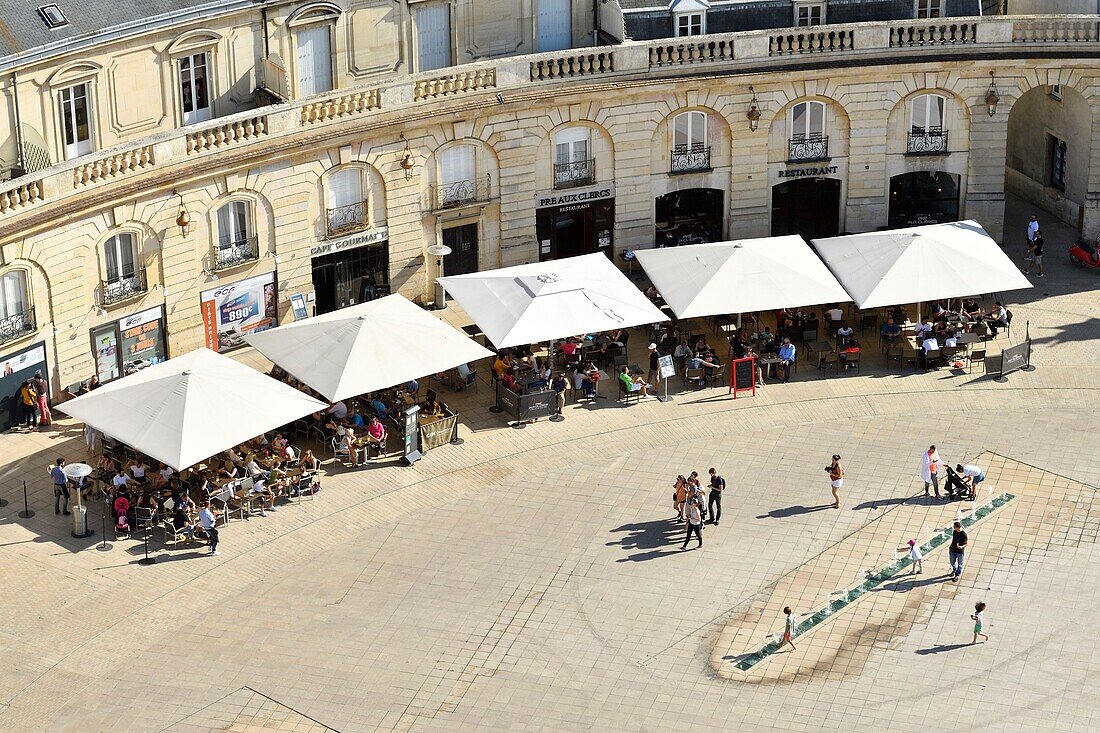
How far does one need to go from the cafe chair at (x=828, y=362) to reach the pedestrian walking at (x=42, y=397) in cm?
2158

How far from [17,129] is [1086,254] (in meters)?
32.9

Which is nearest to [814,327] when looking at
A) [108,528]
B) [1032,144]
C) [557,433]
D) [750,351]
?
[750,351]

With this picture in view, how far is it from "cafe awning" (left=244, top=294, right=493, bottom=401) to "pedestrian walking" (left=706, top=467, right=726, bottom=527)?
7932 mm

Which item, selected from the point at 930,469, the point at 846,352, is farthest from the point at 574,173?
the point at 930,469

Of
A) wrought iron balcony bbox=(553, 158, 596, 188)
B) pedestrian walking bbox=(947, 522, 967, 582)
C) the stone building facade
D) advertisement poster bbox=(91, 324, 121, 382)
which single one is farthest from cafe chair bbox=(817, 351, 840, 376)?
advertisement poster bbox=(91, 324, 121, 382)

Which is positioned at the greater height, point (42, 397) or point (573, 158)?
point (573, 158)

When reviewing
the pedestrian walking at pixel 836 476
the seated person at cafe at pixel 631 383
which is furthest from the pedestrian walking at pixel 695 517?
the seated person at cafe at pixel 631 383

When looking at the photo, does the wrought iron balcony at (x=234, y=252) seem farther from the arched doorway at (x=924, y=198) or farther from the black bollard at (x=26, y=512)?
the arched doorway at (x=924, y=198)

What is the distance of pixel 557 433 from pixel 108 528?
1236 cm

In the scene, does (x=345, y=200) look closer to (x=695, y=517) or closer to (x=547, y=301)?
(x=547, y=301)

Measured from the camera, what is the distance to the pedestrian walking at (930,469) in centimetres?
5294

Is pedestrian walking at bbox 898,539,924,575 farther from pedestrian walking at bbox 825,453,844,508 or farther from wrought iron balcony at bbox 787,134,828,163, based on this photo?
wrought iron balcony at bbox 787,134,828,163

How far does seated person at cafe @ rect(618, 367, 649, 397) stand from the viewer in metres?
57.9

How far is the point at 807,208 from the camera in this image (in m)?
66.9
